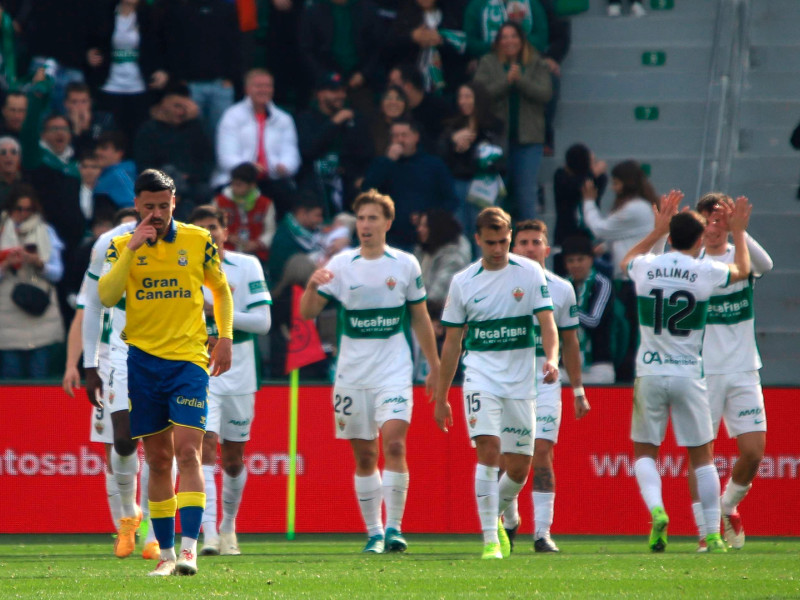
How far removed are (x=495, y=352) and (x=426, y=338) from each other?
751 millimetres

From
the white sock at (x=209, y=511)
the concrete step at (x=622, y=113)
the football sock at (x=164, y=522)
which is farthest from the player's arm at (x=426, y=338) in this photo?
the concrete step at (x=622, y=113)

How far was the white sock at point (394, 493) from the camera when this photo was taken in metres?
9.80

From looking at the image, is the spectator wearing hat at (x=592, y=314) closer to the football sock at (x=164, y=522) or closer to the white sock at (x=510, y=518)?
the white sock at (x=510, y=518)

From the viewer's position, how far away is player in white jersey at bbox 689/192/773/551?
10.2 meters

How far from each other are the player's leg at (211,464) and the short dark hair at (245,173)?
4.25 metres

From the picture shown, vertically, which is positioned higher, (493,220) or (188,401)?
(493,220)

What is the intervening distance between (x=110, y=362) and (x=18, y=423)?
2789mm

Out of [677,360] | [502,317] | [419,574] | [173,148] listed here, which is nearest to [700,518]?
[677,360]

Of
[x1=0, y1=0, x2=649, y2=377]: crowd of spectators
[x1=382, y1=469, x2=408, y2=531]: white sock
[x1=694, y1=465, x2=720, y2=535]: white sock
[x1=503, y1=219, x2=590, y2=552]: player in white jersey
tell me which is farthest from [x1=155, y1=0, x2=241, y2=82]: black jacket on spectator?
[x1=694, y1=465, x2=720, y2=535]: white sock

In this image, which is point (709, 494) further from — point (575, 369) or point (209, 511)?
point (209, 511)

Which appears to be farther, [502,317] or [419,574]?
[502,317]

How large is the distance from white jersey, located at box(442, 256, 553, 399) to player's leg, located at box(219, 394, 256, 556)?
1780mm

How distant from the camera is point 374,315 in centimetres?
995

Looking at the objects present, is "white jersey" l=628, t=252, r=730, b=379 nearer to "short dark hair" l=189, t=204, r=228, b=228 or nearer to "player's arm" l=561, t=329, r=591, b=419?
"player's arm" l=561, t=329, r=591, b=419
